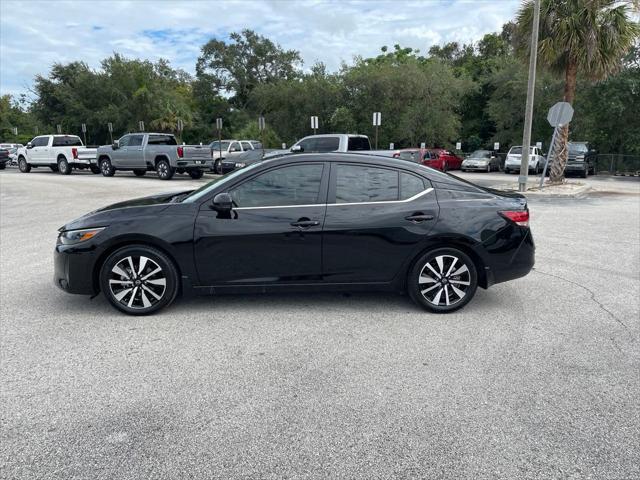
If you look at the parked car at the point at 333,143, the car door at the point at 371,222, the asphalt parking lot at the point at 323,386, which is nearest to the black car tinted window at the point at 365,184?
the car door at the point at 371,222

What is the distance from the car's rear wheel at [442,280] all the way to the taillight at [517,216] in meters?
0.61

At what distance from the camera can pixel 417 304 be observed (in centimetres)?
508

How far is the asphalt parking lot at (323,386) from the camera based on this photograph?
275 centimetres

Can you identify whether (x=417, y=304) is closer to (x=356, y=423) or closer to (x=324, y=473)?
(x=356, y=423)

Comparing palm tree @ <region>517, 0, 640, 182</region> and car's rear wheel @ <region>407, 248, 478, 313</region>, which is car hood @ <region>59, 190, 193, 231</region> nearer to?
car's rear wheel @ <region>407, 248, 478, 313</region>

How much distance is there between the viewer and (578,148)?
27406 mm

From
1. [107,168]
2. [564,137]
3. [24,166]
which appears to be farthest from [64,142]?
[564,137]

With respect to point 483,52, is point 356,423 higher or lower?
lower

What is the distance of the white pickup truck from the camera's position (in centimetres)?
2686

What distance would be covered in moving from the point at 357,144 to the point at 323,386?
14.3m

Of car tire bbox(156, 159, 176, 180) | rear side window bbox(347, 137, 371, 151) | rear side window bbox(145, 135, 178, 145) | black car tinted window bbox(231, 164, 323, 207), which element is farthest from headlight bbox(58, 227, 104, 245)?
rear side window bbox(145, 135, 178, 145)

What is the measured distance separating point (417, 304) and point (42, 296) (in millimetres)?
4084

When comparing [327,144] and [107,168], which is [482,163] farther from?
[107,168]

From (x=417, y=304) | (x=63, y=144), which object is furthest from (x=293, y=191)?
(x=63, y=144)
